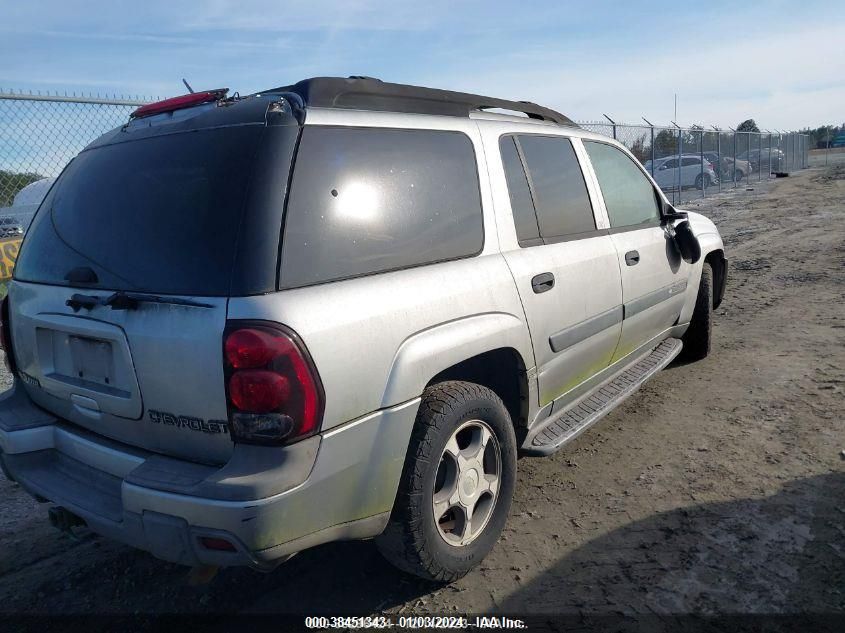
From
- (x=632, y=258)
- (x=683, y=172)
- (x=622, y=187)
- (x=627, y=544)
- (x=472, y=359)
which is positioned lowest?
(x=627, y=544)

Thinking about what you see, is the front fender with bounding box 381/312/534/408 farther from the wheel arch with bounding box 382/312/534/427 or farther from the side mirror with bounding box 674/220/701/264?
the side mirror with bounding box 674/220/701/264

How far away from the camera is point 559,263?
11.1 ft

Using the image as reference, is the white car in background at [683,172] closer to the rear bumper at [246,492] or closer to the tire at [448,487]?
the tire at [448,487]

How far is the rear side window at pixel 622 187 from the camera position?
4172 mm

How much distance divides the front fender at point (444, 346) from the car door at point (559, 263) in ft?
0.67

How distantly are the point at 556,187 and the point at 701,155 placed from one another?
19.1 m

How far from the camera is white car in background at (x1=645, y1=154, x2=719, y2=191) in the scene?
1808 cm

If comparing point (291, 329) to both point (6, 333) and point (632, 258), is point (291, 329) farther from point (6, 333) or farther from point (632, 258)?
point (632, 258)

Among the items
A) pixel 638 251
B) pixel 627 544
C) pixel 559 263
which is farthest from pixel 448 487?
pixel 638 251

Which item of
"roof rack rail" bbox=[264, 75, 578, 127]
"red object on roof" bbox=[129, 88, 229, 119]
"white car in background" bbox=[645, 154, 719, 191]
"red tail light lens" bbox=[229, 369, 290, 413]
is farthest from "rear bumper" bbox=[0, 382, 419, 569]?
"white car in background" bbox=[645, 154, 719, 191]

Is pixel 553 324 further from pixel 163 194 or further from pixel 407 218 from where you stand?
pixel 163 194

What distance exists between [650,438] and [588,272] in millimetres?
1264

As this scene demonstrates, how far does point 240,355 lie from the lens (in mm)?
2066

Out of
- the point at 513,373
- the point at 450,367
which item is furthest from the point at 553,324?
the point at 450,367
